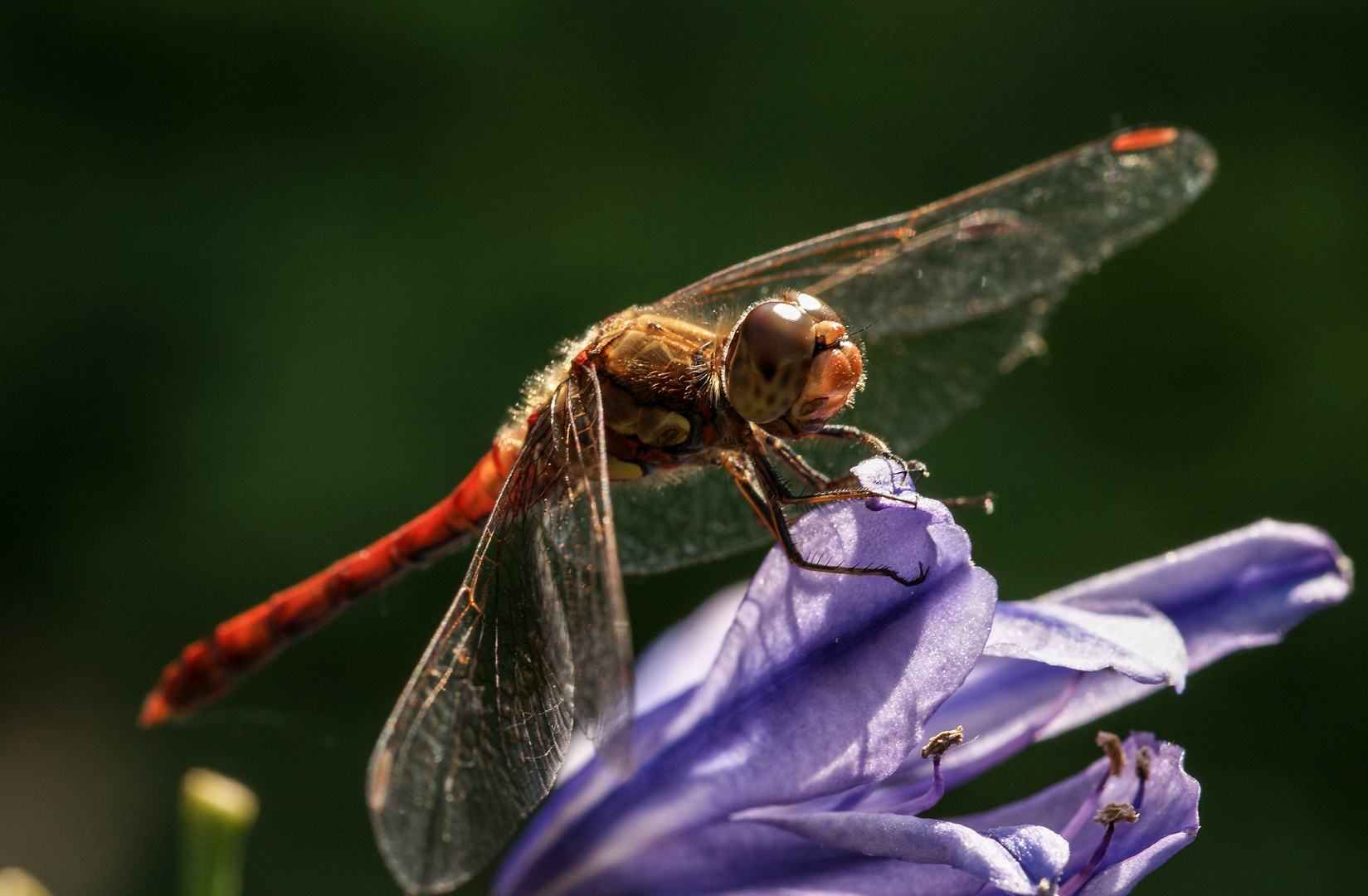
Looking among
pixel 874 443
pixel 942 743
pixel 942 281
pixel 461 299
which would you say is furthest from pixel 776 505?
pixel 461 299

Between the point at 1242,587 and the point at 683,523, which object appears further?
the point at 683,523

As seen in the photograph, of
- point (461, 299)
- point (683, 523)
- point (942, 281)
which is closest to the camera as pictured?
point (683, 523)

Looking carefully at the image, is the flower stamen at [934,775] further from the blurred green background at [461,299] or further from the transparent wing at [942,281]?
the blurred green background at [461,299]

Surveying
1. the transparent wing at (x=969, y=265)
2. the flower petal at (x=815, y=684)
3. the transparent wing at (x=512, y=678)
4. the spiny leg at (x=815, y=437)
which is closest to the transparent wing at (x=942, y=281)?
the transparent wing at (x=969, y=265)

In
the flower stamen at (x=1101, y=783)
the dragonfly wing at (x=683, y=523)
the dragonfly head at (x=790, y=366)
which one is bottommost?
the flower stamen at (x=1101, y=783)

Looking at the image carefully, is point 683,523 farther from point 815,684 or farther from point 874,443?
point 815,684

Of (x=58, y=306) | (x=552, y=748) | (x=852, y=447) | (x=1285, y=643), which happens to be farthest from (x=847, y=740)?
(x=58, y=306)
